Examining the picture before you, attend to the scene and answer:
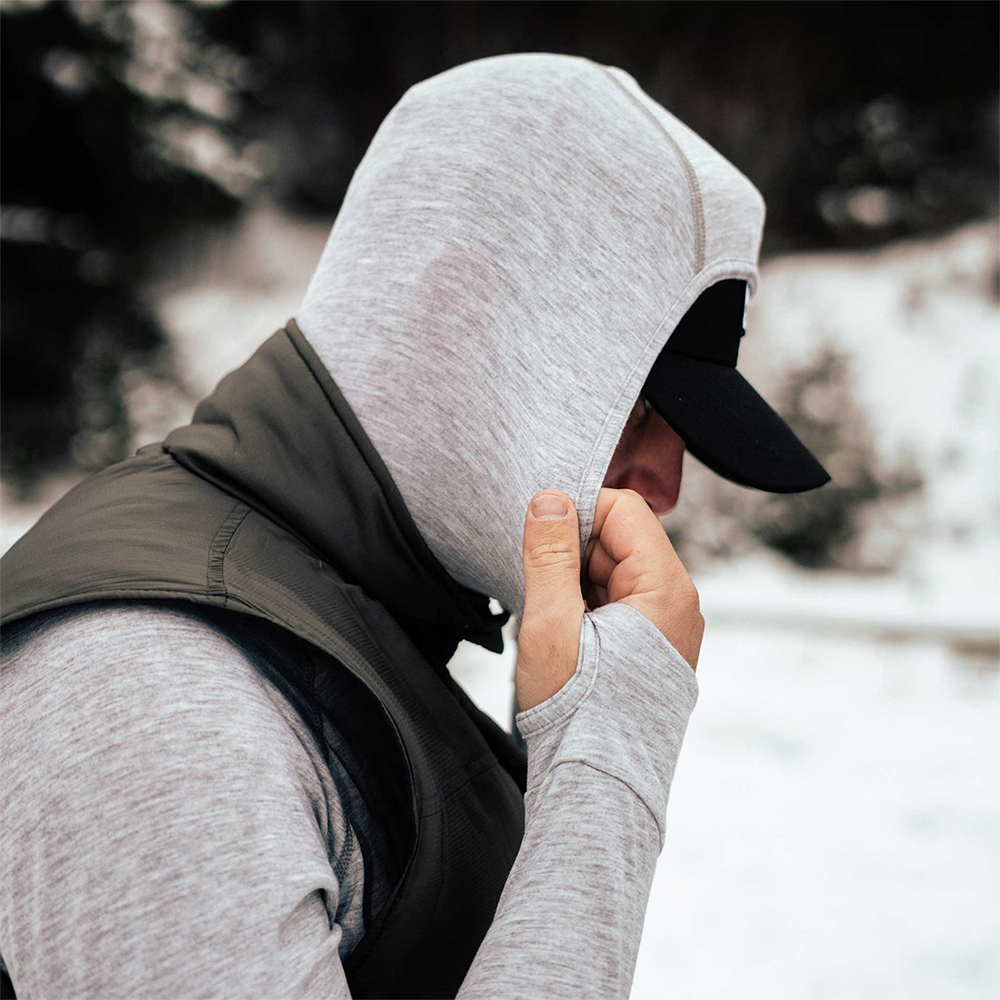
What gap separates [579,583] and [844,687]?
4.18 m

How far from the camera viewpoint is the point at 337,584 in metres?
0.98

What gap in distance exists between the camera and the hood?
1106 millimetres

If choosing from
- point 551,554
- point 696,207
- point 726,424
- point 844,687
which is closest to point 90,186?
point 844,687

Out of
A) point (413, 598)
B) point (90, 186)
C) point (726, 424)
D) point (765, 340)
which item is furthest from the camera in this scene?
point (765, 340)

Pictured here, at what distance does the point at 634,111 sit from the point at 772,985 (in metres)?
2.53

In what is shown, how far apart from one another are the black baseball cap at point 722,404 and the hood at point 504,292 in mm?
48

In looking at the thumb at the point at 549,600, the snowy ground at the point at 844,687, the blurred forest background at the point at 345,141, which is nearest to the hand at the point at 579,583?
the thumb at the point at 549,600

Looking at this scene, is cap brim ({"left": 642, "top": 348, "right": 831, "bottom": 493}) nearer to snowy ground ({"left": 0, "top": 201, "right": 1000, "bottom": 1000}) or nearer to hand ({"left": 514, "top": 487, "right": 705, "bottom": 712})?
hand ({"left": 514, "top": 487, "right": 705, "bottom": 712})

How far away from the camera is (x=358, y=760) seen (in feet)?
3.06

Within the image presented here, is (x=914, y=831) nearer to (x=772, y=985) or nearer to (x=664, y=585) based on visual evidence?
(x=772, y=985)

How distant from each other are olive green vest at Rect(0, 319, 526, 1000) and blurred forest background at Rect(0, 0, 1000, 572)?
5791 mm

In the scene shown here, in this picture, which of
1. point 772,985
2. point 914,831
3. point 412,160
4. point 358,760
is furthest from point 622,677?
point 914,831

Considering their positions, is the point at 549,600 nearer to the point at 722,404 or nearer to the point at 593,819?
the point at 593,819

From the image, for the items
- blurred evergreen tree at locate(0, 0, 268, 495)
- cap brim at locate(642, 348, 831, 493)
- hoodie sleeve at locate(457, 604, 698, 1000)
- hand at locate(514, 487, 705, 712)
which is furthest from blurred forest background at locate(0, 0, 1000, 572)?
hoodie sleeve at locate(457, 604, 698, 1000)
